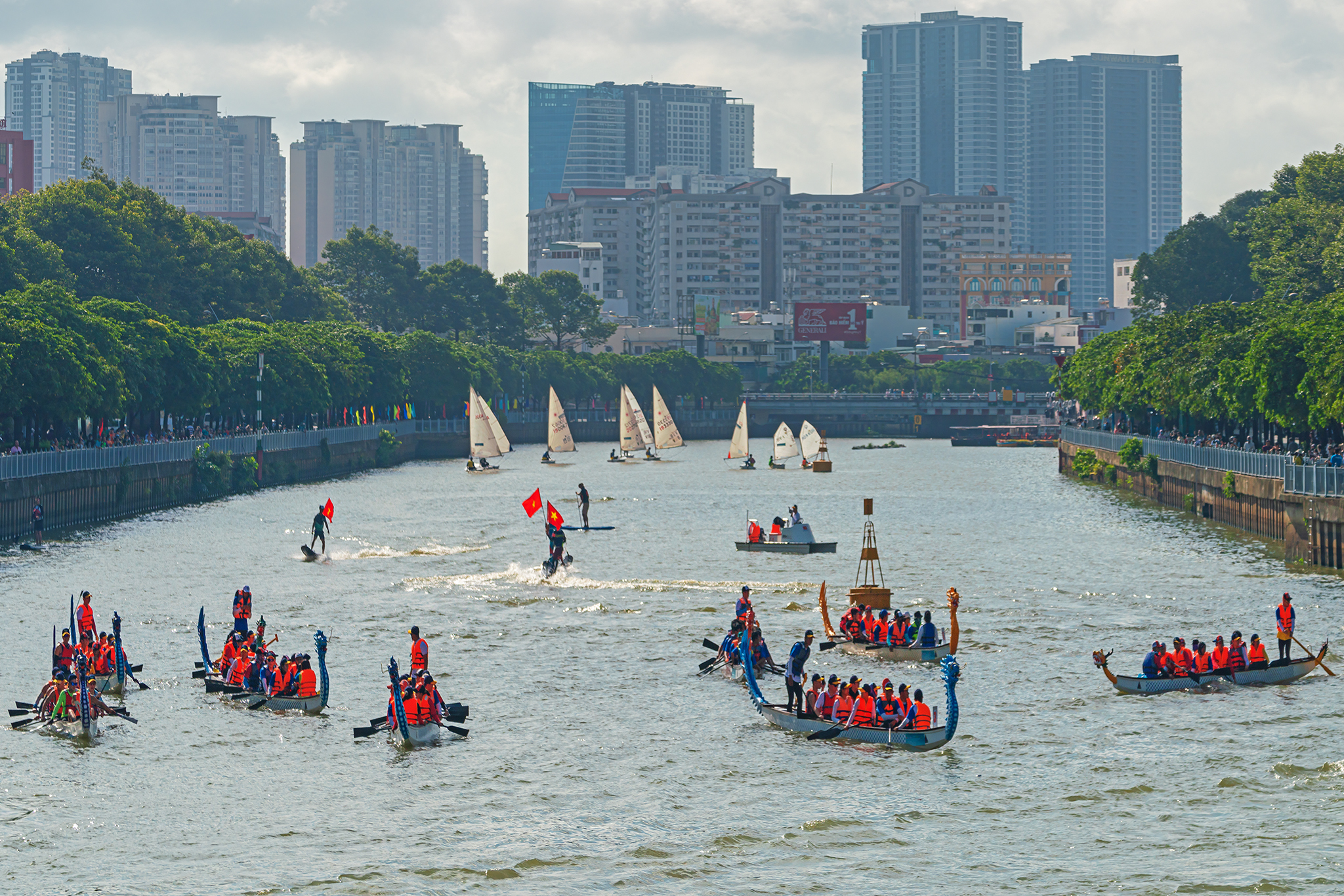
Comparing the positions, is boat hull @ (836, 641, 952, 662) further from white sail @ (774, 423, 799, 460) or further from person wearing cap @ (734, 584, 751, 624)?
white sail @ (774, 423, 799, 460)

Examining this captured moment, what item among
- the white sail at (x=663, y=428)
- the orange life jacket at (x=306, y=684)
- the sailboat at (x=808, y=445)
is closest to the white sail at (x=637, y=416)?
the white sail at (x=663, y=428)

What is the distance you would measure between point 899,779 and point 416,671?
47.0 feet

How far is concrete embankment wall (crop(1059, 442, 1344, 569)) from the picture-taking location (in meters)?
77.4

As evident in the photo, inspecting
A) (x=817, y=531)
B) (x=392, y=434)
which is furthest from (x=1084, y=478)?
(x=392, y=434)

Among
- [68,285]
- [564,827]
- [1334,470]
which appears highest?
[68,285]

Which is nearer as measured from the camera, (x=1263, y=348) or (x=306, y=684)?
(x=306, y=684)

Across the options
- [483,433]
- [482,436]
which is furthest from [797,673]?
[482,436]

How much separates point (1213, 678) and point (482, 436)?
110314 millimetres

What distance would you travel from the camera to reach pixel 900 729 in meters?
47.6

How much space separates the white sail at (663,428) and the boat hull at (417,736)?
137 meters

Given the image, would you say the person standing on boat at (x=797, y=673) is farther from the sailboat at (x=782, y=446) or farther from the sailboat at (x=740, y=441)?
the sailboat at (x=782, y=446)

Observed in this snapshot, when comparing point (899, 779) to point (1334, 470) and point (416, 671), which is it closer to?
point (416, 671)

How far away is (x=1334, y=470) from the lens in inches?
2992

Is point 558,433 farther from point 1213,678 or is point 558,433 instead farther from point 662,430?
point 1213,678
